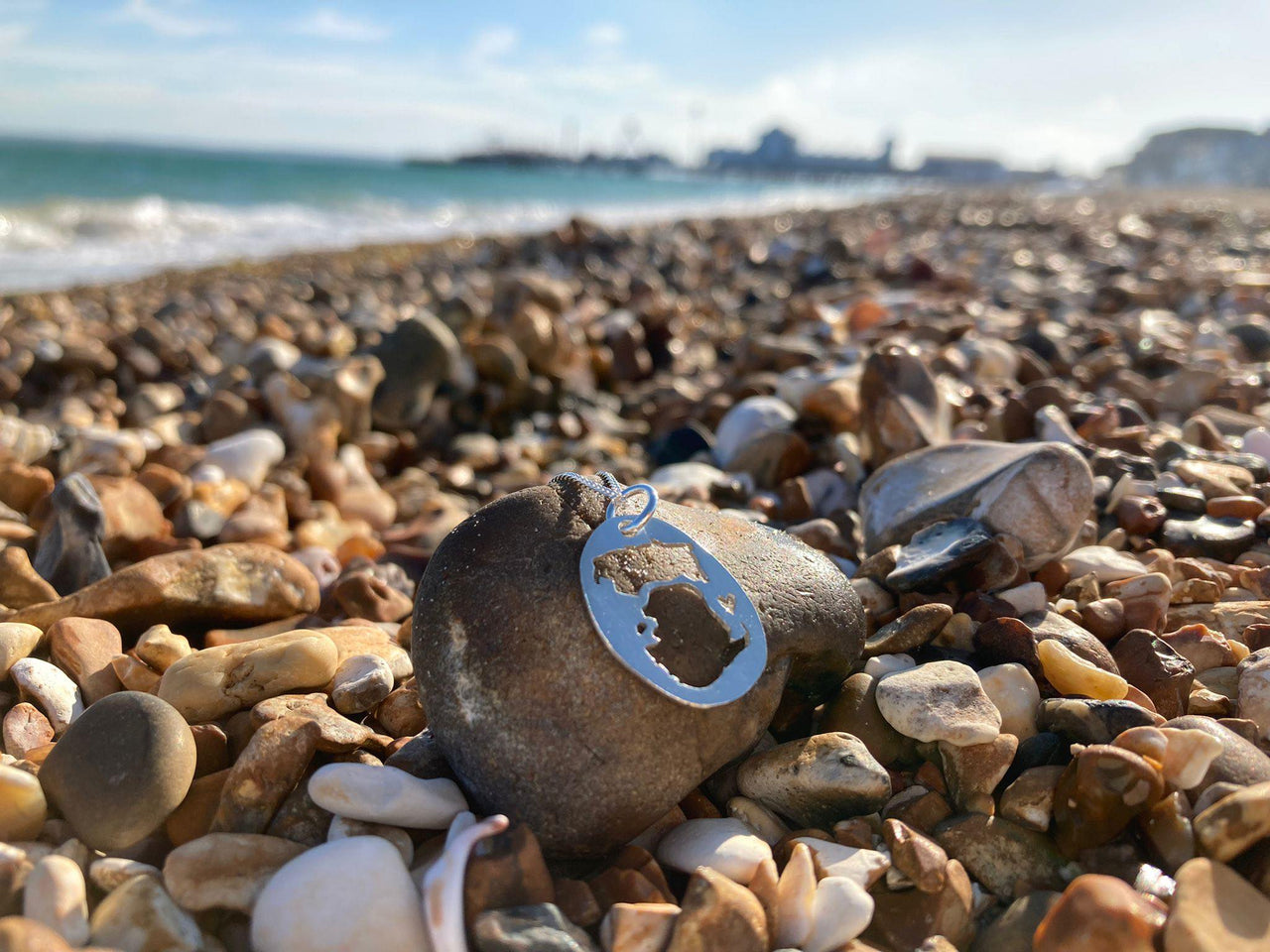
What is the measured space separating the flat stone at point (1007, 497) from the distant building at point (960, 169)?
2812 inches

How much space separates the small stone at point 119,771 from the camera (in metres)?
1.26

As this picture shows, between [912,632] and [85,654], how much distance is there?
1.55m

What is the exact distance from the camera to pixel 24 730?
152 centimetres

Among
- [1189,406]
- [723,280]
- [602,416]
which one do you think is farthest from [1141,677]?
[723,280]

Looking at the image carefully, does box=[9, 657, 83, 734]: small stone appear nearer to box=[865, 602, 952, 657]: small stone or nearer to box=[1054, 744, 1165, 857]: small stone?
box=[865, 602, 952, 657]: small stone

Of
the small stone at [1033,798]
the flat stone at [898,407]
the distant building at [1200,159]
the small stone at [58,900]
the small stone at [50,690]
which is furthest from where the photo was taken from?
the distant building at [1200,159]

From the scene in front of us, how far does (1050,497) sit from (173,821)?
174 centimetres

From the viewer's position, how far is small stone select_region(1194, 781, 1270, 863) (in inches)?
46.8

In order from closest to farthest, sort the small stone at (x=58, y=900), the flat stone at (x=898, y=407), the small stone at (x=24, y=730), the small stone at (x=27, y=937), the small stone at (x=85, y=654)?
the small stone at (x=27, y=937)
the small stone at (x=58, y=900)
the small stone at (x=24, y=730)
the small stone at (x=85, y=654)
the flat stone at (x=898, y=407)

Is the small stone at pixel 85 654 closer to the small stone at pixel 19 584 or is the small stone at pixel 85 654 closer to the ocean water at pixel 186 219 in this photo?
the small stone at pixel 19 584

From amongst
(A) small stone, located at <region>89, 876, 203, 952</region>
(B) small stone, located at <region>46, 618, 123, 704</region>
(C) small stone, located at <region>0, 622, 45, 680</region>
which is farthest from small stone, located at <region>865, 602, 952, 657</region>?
(C) small stone, located at <region>0, 622, 45, 680</region>

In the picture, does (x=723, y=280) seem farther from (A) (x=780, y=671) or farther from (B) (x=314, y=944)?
(B) (x=314, y=944)

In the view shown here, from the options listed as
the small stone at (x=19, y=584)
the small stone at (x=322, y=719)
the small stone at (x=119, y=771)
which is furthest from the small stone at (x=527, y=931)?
the small stone at (x=19, y=584)

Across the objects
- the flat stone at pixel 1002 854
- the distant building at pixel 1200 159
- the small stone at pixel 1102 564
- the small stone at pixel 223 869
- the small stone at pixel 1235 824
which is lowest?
the flat stone at pixel 1002 854
